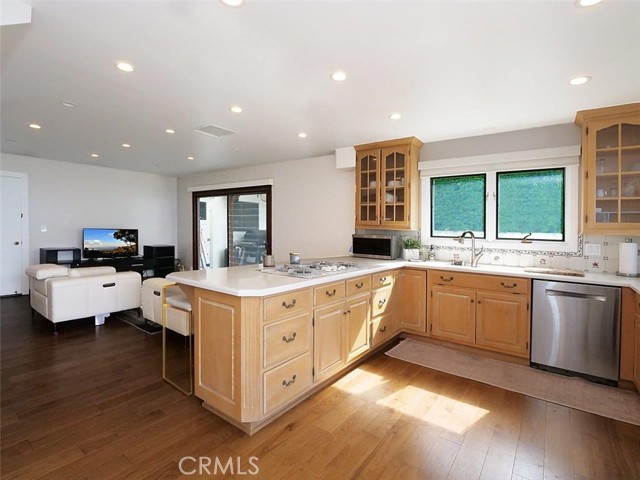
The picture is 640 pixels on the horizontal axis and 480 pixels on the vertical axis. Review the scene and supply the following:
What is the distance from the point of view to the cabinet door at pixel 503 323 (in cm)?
306

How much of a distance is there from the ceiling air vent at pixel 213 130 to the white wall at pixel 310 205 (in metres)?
1.62

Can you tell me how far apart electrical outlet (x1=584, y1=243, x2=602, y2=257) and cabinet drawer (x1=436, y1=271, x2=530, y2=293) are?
831 mm

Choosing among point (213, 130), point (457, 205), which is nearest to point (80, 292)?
point (213, 130)

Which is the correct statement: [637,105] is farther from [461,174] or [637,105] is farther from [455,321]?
[455,321]

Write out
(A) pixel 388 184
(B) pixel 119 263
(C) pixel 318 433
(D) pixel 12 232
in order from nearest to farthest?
1. (C) pixel 318 433
2. (A) pixel 388 184
3. (D) pixel 12 232
4. (B) pixel 119 263

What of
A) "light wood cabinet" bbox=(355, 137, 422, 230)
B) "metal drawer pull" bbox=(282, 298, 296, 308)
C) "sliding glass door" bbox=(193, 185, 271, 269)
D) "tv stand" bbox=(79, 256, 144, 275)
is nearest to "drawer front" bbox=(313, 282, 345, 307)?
"metal drawer pull" bbox=(282, 298, 296, 308)

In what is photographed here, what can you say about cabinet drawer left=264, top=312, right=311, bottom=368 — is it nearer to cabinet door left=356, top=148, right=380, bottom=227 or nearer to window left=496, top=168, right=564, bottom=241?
cabinet door left=356, top=148, right=380, bottom=227

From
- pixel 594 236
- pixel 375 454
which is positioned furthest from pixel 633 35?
pixel 375 454

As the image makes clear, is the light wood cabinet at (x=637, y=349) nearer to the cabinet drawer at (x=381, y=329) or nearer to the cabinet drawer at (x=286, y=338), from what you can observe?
the cabinet drawer at (x=381, y=329)

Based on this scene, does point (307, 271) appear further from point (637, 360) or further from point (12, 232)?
point (12, 232)

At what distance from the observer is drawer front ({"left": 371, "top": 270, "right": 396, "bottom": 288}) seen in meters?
3.20

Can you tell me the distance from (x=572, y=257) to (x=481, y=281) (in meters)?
1.03

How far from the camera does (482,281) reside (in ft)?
10.7

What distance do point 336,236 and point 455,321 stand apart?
212 centimetres
